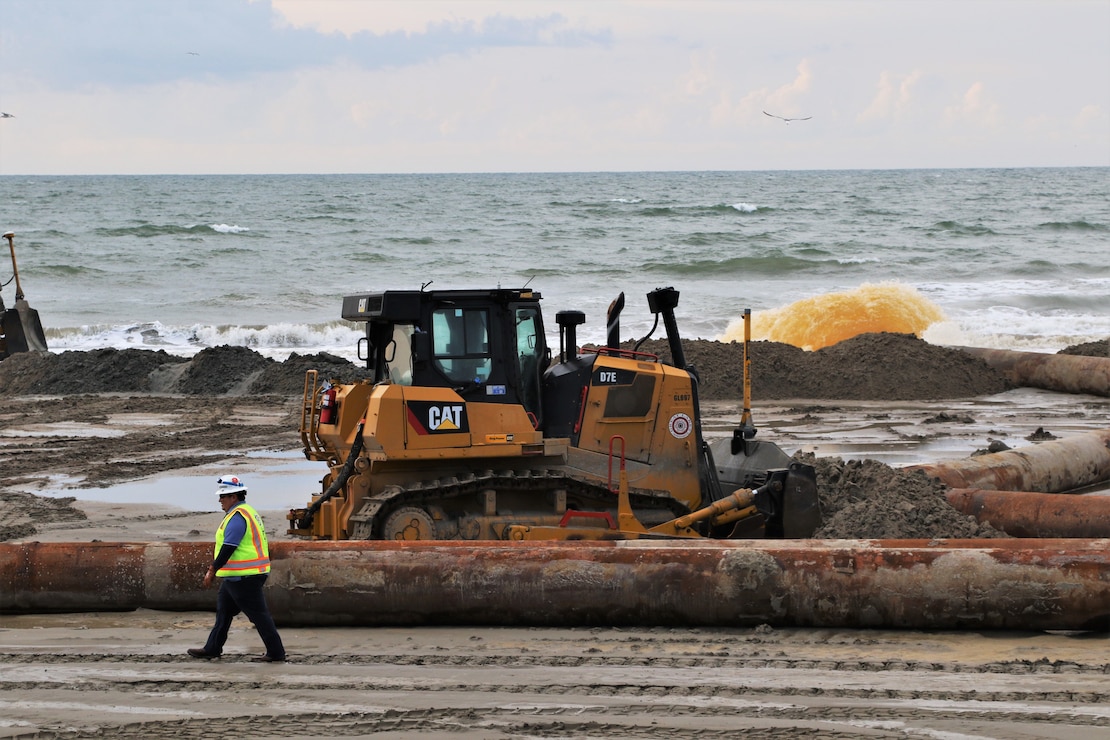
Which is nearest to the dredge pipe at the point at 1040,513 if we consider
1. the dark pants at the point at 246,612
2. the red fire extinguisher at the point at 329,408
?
the red fire extinguisher at the point at 329,408

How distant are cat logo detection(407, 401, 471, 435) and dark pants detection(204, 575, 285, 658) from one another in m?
2.34

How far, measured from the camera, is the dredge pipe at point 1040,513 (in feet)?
36.1

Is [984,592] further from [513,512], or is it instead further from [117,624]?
[117,624]

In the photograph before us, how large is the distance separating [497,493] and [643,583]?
2.07 m

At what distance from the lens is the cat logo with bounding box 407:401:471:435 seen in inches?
379

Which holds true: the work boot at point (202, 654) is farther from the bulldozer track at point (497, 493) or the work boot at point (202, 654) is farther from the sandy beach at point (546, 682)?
the bulldozer track at point (497, 493)

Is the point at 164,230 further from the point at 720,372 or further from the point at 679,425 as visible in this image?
the point at 679,425

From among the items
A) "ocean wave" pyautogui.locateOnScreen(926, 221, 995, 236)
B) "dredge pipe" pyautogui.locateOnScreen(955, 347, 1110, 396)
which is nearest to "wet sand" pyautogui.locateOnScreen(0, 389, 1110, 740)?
"dredge pipe" pyautogui.locateOnScreen(955, 347, 1110, 396)

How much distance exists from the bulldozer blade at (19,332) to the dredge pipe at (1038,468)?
19.2 meters

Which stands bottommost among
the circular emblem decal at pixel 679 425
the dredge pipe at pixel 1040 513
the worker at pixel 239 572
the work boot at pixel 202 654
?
the work boot at pixel 202 654

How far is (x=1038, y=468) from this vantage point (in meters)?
13.7

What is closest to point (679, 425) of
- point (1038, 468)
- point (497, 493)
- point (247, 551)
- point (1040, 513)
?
point (497, 493)

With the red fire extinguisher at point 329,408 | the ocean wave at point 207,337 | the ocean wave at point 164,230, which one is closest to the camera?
the red fire extinguisher at point 329,408

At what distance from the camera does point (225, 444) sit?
17.4 m
